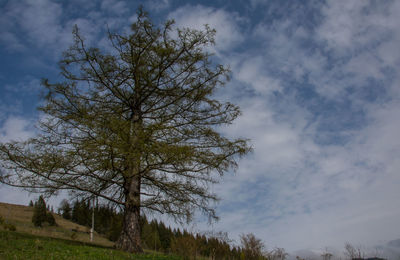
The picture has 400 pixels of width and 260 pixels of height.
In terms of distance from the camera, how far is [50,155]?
8.76 metres

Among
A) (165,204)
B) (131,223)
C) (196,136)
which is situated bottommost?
(131,223)

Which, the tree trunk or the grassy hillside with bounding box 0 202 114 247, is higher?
the tree trunk

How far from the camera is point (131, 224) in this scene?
9.82 m

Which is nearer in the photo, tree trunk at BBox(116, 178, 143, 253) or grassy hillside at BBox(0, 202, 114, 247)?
tree trunk at BBox(116, 178, 143, 253)

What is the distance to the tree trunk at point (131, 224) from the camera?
940cm

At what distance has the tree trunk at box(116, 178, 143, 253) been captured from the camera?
9398mm

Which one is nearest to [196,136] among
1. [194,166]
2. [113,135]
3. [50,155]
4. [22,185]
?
[194,166]

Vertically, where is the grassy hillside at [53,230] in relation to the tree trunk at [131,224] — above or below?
below

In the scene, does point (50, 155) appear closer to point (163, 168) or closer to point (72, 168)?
point (72, 168)

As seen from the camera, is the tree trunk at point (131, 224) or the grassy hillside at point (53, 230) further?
the grassy hillside at point (53, 230)

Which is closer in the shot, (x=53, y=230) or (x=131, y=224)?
(x=131, y=224)

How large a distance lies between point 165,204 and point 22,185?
4.68 m

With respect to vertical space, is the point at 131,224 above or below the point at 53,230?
above

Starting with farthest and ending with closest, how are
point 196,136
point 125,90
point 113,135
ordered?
point 125,90 < point 196,136 < point 113,135
